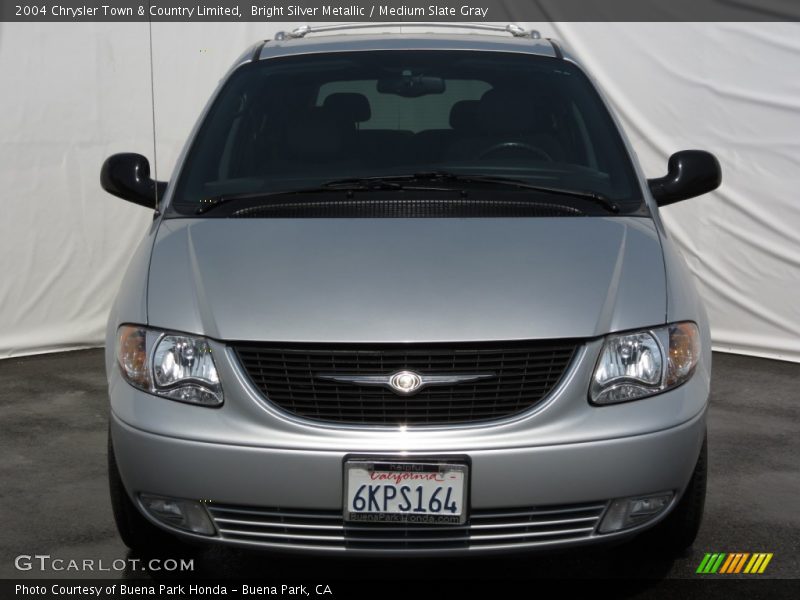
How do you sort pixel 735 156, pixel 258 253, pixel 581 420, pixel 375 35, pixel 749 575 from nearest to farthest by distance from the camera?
pixel 581 420
pixel 258 253
pixel 749 575
pixel 375 35
pixel 735 156

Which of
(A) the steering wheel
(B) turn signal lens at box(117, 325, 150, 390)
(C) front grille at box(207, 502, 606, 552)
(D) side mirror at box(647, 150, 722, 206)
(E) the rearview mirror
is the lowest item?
(C) front grille at box(207, 502, 606, 552)

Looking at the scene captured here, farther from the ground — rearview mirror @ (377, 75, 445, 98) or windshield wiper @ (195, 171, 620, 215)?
rearview mirror @ (377, 75, 445, 98)

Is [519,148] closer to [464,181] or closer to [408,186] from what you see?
[464,181]

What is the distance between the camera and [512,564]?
399 cm

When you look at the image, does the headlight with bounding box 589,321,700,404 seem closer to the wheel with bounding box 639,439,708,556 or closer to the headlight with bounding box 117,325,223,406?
the wheel with bounding box 639,439,708,556

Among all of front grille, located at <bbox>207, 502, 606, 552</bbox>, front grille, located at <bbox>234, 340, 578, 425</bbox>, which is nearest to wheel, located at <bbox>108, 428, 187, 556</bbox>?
front grille, located at <bbox>207, 502, 606, 552</bbox>

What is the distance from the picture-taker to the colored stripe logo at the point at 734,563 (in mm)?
3959

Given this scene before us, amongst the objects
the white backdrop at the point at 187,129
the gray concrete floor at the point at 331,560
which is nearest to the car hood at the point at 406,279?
the gray concrete floor at the point at 331,560

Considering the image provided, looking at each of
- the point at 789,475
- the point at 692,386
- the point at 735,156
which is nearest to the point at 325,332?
the point at 692,386

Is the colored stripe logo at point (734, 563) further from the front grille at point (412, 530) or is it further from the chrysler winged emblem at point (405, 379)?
the chrysler winged emblem at point (405, 379)

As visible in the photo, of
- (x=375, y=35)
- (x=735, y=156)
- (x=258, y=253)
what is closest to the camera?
(x=258, y=253)

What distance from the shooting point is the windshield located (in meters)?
4.23

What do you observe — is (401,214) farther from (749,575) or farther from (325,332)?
(749,575)
